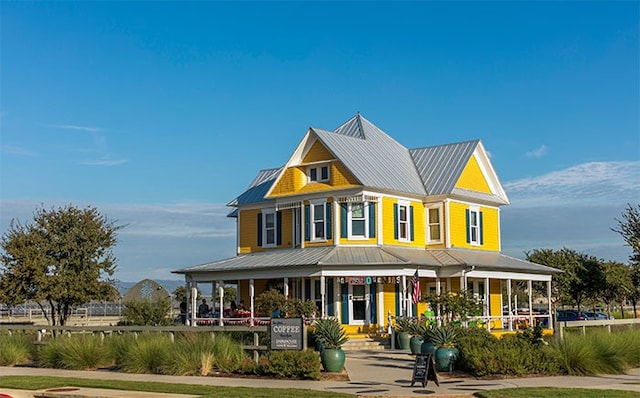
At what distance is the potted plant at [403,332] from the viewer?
107 ft

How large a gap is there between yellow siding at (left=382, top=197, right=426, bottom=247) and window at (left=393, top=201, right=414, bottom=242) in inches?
10.0

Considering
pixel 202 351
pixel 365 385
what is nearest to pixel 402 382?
pixel 365 385

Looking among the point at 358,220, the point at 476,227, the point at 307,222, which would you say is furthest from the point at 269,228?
the point at 476,227

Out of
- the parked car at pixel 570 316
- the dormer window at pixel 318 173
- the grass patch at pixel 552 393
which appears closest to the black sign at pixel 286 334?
the grass patch at pixel 552 393

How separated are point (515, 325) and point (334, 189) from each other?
36.3ft

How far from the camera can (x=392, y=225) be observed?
3959 cm

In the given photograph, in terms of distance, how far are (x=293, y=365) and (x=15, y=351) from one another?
12033 millimetres

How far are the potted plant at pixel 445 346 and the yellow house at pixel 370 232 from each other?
428 inches

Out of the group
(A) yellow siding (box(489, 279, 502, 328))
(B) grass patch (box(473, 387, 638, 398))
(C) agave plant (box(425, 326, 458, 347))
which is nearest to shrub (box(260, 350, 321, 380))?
(C) agave plant (box(425, 326, 458, 347))

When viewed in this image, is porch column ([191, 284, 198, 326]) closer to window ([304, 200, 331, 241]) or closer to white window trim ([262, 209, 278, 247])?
white window trim ([262, 209, 278, 247])

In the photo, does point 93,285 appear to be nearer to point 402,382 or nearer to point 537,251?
point 402,382

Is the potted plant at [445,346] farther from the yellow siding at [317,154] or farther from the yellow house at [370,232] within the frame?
the yellow siding at [317,154]

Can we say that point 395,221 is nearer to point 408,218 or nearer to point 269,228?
point 408,218

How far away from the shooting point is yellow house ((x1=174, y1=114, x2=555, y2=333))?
122 feet
